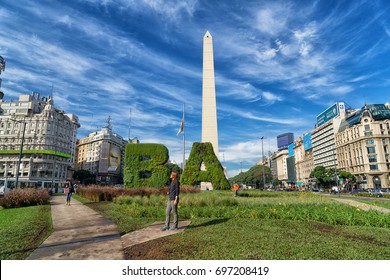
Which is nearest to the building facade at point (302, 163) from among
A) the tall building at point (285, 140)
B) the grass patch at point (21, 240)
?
the tall building at point (285, 140)

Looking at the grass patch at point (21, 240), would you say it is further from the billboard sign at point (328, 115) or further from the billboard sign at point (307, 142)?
the billboard sign at point (307, 142)

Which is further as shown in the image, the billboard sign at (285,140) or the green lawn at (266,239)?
the billboard sign at (285,140)

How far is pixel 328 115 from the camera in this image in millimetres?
102875

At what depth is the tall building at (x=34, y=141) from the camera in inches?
3103

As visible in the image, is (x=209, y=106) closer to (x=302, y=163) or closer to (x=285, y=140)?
(x=302, y=163)

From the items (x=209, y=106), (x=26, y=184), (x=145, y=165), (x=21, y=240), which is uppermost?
(x=209, y=106)

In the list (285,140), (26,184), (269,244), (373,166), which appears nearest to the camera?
(269,244)

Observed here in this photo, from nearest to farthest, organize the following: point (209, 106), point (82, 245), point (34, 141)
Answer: point (82, 245), point (209, 106), point (34, 141)

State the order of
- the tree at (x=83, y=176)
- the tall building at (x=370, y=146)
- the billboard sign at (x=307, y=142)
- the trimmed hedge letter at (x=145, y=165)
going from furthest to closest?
the billboard sign at (x=307, y=142)
the tree at (x=83, y=176)
the tall building at (x=370, y=146)
the trimmed hedge letter at (x=145, y=165)

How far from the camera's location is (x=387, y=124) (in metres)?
71.1

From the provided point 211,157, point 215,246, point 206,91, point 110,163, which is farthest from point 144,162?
point 110,163

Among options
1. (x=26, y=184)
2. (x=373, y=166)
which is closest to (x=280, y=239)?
(x=26, y=184)

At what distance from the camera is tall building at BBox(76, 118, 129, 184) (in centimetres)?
10494

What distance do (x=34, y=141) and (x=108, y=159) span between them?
29.5m
